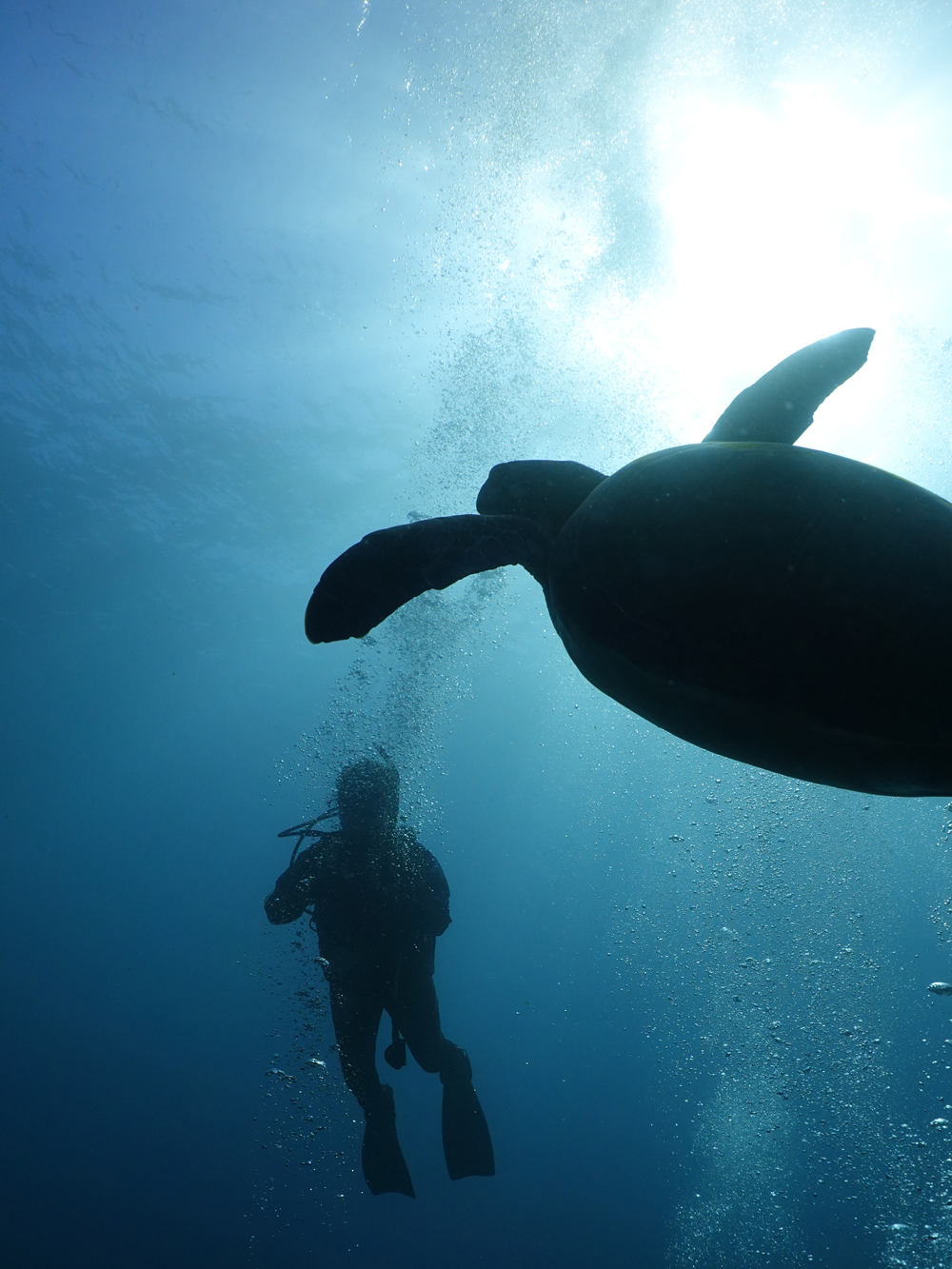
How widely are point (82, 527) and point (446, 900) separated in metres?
22.0

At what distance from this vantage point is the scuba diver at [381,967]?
580 centimetres

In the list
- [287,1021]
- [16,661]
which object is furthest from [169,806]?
[16,661]

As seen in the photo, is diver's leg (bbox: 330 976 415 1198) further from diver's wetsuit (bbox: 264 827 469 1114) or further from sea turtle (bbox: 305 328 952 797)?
sea turtle (bbox: 305 328 952 797)

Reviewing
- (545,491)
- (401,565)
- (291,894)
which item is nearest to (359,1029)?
Result: (291,894)

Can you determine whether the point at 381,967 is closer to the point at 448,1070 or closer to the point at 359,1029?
the point at 359,1029

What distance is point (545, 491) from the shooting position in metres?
2.45

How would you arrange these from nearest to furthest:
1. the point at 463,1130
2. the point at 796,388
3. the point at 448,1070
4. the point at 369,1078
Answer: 1. the point at 796,388
2. the point at 369,1078
3. the point at 463,1130
4. the point at 448,1070

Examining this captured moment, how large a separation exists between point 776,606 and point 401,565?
127cm

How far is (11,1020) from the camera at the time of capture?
1470 inches

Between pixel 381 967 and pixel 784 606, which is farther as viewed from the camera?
pixel 381 967

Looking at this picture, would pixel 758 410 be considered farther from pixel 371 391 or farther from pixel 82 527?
pixel 82 527

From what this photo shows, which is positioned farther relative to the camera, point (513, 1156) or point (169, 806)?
point (169, 806)

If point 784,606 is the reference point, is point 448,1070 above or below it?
below

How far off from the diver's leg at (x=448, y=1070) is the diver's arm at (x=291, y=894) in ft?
4.26
